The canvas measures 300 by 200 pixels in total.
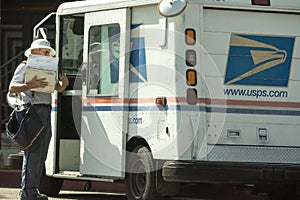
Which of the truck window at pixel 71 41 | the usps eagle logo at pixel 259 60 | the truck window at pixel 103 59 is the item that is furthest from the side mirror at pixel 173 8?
the truck window at pixel 71 41

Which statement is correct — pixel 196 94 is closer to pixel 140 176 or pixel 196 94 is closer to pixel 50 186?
pixel 140 176

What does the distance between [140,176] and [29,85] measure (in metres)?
1.76

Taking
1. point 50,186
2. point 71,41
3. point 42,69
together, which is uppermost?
point 71,41

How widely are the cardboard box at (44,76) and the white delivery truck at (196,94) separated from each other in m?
1.07

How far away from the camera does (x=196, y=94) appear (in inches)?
391

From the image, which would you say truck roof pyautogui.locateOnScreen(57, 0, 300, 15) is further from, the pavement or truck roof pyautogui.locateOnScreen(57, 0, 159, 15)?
the pavement

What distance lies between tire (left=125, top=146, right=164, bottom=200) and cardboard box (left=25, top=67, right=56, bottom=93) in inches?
52.2

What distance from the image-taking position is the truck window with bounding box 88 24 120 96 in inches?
430

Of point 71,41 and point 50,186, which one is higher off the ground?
point 71,41

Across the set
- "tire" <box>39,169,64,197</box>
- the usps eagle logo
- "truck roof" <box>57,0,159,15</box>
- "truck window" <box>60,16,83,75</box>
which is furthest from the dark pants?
"tire" <box>39,169,64,197</box>

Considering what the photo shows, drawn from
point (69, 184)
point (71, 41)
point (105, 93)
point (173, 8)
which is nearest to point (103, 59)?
point (105, 93)

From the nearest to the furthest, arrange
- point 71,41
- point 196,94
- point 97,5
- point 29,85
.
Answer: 1. point 29,85
2. point 196,94
3. point 97,5
4. point 71,41

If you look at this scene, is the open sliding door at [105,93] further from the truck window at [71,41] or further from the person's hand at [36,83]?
the person's hand at [36,83]

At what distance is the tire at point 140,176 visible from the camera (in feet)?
33.7
